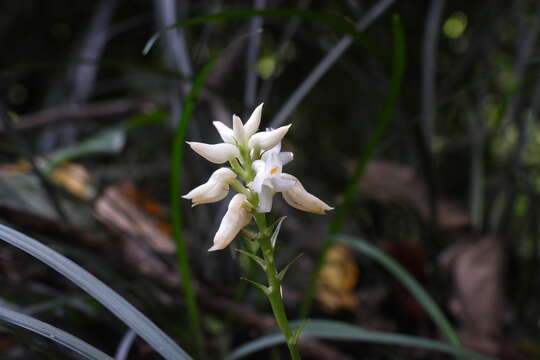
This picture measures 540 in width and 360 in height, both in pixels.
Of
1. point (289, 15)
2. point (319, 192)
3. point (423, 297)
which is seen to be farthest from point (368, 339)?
point (319, 192)

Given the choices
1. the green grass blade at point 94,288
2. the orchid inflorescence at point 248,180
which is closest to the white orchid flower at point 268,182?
the orchid inflorescence at point 248,180

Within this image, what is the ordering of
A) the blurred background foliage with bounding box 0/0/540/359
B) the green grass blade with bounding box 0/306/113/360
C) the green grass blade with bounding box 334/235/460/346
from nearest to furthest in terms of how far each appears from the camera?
1. the green grass blade with bounding box 0/306/113/360
2. the green grass blade with bounding box 334/235/460/346
3. the blurred background foliage with bounding box 0/0/540/359

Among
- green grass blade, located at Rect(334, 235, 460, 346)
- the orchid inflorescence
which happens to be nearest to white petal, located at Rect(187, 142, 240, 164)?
the orchid inflorescence

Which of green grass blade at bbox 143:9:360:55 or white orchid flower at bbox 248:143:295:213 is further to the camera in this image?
green grass blade at bbox 143:9:360:55

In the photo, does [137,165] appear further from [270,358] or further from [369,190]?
[270,358]

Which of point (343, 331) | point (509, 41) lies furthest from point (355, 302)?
point (509, 41)

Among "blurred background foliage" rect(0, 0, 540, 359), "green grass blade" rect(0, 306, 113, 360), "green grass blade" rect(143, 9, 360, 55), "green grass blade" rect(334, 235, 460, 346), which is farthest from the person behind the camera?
"blurred background foliage" rect(0, 0, 540, 359)

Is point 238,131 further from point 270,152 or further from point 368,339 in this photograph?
point 368,339

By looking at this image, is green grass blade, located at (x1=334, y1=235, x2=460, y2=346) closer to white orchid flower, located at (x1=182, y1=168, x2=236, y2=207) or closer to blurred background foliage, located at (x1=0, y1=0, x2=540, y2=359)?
blurred background foliage, located at (x1=0, y1=0, x2=540, y2=359)
